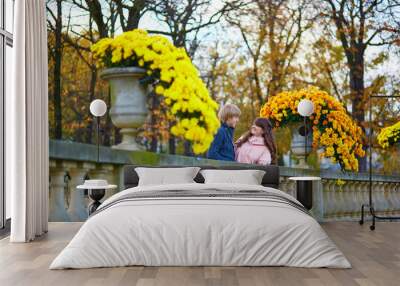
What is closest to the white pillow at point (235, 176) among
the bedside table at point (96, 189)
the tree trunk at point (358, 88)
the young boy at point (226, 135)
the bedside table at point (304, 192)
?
the bedside table at point (304, 192)

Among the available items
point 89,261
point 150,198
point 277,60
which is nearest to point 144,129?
point 277,60

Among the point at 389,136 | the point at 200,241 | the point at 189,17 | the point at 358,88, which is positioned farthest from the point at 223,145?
the point at 200,241

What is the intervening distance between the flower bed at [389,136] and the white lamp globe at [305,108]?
1115 mm

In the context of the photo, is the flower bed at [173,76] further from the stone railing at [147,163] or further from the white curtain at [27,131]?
the white curtain at [27,131]

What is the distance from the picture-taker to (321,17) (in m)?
7.91

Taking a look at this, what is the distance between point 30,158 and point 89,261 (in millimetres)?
1708

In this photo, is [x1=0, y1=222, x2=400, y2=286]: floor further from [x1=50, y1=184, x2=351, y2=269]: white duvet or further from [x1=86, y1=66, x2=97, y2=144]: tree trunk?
[x1=86, y1=66, x2=97, y2=144]: tree trunk

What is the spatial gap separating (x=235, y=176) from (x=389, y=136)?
99.5 inches

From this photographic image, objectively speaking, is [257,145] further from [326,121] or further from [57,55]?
[57,55]

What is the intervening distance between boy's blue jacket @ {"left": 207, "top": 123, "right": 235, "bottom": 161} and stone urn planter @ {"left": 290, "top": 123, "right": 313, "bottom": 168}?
2.63 feet

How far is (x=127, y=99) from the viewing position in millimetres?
6891

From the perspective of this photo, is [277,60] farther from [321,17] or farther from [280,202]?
[280,202]

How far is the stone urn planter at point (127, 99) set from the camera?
6.82m

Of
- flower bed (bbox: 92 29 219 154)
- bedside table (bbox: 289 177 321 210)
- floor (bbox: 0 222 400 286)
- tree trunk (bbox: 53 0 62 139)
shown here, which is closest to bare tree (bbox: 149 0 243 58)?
flower bed (bbox: 92 29 219 154)
